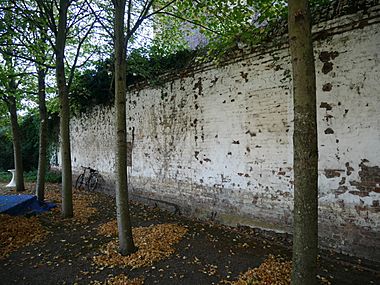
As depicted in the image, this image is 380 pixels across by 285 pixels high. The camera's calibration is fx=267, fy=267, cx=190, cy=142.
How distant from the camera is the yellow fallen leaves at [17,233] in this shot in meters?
5.07

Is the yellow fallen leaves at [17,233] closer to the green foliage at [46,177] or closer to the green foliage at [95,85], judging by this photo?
the green foliage at [95,85]

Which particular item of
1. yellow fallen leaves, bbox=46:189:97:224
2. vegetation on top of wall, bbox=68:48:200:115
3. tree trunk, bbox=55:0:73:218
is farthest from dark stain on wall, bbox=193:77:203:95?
yellow fallen leaves, bbox=46:189:97:224

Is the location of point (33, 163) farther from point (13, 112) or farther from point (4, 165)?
point (13, 112)

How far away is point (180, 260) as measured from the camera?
14.1 ft

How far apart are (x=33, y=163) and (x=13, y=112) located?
28.7 feet

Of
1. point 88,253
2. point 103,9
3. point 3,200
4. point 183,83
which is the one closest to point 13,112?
point 3,200

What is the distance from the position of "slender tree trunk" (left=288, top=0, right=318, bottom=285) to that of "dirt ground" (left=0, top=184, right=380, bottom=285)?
1443 mm

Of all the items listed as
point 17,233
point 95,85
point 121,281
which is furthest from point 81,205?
point 121,281

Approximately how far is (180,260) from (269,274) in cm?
139

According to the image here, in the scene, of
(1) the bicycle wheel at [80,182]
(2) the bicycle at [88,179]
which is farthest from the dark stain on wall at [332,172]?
(1) the bicycle wheel at [80,182]

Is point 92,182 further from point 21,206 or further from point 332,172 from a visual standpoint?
point 332,172

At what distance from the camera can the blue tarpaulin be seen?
20.5 ft

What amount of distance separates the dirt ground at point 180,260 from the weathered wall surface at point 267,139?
0.31m

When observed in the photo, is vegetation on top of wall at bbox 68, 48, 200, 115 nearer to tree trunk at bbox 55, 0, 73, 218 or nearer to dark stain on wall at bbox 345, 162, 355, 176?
tree trunk at bbox 55, 0, 73, 218
